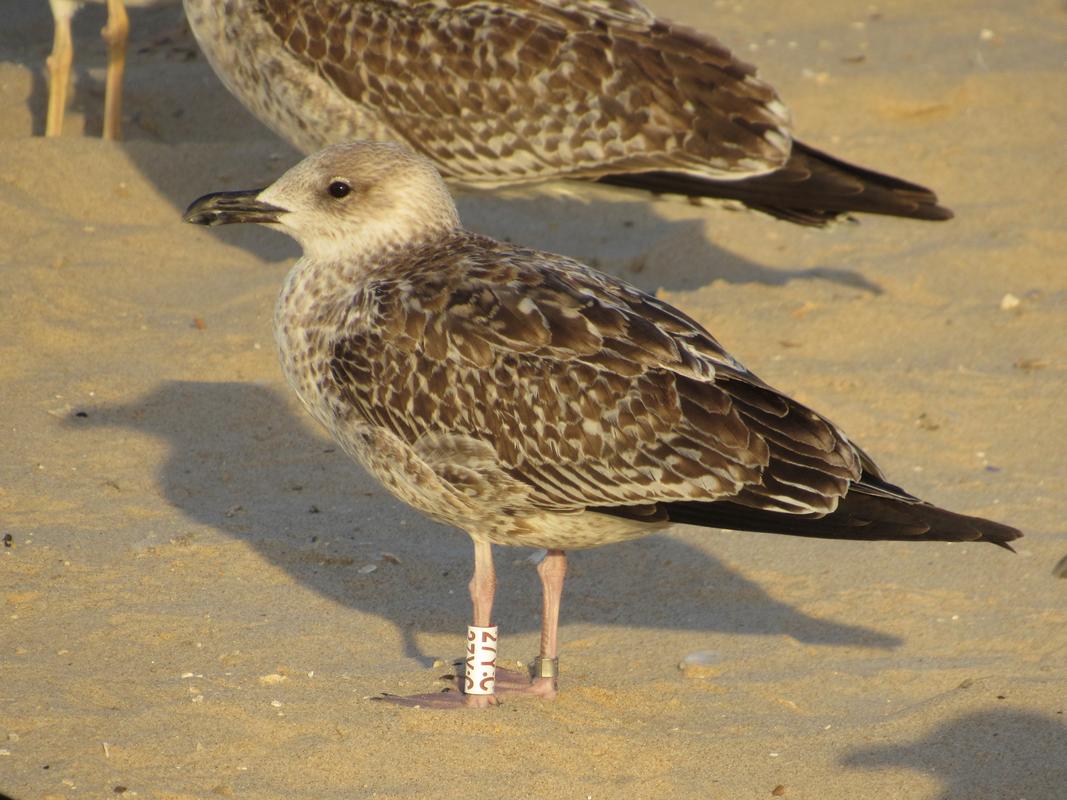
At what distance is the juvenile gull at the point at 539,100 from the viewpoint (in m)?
8.27

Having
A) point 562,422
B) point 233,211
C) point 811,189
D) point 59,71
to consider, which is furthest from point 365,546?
point 59,71

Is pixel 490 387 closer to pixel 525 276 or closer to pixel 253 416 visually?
pixel 525 276

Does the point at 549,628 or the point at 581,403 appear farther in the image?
the point at 549,628

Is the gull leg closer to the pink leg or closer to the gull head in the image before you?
the pink leg

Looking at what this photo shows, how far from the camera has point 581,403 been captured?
17.0 feet

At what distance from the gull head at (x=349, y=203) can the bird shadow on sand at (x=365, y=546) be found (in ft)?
4.70

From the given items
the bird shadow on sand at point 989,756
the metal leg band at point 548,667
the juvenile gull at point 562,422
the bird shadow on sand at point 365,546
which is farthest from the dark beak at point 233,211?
the bird shadow on sand at point 989,756

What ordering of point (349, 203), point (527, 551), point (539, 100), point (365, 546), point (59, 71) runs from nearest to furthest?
point (349, 203) → point (365, 546) → point (527, 551) → point (539, 100) → point (59, 71)

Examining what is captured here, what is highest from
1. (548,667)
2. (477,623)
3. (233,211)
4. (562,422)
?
(233,211)

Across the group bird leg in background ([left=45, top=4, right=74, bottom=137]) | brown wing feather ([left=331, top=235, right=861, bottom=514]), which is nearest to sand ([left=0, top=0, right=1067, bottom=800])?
bird leg in background ([left=45, top=4, right=74, bottom=137])

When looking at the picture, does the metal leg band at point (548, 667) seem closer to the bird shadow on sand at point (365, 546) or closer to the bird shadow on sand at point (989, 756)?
the bird shadow on sand at point (365, 546)

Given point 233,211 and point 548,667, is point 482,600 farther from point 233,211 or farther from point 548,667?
point 233,211

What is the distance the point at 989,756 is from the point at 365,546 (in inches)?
106

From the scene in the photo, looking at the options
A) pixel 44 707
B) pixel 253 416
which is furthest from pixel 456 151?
pixel 44 707
